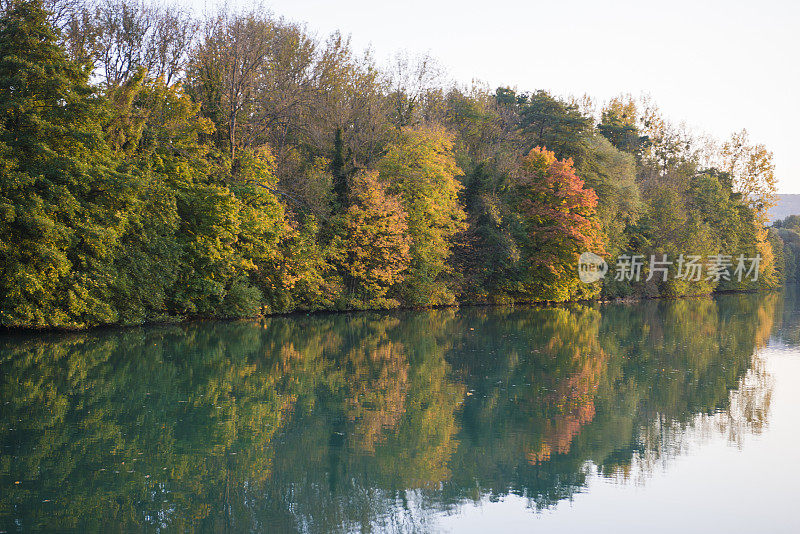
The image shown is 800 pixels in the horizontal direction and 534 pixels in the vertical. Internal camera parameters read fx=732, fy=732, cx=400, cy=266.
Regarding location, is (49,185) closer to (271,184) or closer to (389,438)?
(271,184)

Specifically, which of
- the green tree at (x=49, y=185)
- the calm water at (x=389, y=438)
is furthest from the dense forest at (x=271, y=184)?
the calm water at (x=389, y=438)

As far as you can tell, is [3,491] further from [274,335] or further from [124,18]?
[124,18]

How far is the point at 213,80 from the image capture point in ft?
103

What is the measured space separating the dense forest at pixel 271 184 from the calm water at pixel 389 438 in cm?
451

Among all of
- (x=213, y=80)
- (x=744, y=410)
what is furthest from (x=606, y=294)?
(x=744, y=410)

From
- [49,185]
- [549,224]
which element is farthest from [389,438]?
[549,224]

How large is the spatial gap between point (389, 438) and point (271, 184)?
853 inches

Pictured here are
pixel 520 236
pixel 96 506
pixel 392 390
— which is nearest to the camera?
pixel 96 506

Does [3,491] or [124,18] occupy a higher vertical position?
[124,18]

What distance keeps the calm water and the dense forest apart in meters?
4.51

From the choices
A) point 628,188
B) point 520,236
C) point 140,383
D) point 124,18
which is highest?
point 124,18

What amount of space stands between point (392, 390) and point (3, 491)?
795cm

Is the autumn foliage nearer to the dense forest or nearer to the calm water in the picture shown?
the dense forest

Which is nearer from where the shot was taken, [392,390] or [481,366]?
[392,390]
